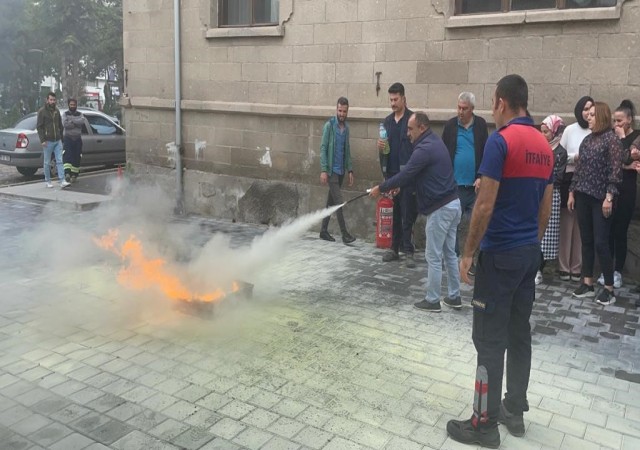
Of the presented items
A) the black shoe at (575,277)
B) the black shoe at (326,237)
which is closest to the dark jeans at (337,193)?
the black shoe at (326,237)

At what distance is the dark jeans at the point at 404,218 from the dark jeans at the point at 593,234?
2.09m

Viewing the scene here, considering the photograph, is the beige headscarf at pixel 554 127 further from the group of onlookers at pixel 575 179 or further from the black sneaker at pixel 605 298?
the black sneaker at pixel 605 298

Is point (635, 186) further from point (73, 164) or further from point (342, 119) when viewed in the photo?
point (73, 164)

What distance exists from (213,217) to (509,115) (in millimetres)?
7603

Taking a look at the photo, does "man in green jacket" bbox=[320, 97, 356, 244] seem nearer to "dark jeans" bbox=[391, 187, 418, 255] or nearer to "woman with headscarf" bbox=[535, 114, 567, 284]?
"dark jeans" bbox=[391, 187, 418, 255]

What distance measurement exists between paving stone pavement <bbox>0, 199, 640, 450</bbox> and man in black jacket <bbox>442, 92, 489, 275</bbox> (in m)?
1.28

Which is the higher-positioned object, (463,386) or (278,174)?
(278,174)

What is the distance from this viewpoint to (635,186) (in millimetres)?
6191

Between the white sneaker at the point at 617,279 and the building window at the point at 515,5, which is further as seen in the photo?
the building window at the point at 515,5

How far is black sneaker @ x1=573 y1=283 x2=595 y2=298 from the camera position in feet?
20.7

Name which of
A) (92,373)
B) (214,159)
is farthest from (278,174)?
(92,373)

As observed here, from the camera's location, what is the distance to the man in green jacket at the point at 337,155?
8.27 metres

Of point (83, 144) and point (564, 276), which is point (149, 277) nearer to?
point (564, 276)

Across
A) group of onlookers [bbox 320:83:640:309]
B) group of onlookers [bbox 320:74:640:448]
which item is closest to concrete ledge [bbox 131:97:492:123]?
group of onlookers [bbox 320:74:640:448]
